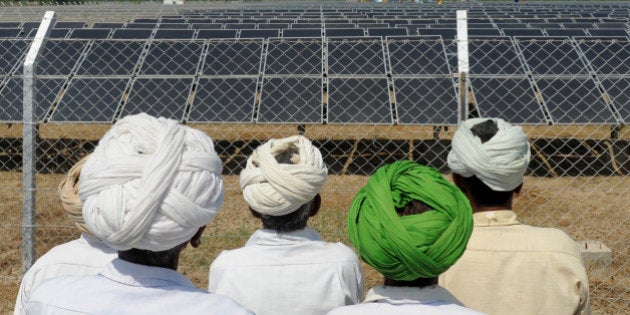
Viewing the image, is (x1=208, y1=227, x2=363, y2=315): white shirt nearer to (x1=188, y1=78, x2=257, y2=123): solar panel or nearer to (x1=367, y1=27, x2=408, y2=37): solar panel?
(x1=188, y1=78, x2=257, y2=123): solar panel

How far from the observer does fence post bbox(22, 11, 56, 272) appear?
4.10 m

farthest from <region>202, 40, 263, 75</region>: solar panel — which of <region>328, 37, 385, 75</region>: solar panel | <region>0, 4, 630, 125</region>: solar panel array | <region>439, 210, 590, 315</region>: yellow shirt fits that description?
<region>439, 210, 590, 315</region>: yellow shirt

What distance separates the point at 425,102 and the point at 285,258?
5034 mm

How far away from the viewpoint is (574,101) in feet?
24.3

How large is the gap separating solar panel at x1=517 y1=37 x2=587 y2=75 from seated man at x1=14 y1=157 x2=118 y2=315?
6.27 meters

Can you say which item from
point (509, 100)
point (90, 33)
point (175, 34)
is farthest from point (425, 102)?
point (90, 33)

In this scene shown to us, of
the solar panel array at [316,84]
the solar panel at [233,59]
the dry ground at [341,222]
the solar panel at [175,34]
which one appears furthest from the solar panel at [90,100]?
the solar panel at [175,34]

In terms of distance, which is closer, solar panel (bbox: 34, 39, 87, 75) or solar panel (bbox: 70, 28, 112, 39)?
solar panel (bbox: 34, 39, 87, 75)

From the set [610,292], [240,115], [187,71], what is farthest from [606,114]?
[187,71]

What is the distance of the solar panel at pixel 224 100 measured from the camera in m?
7.20

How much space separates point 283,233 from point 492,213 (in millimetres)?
663

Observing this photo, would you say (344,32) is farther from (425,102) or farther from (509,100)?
(509,100)

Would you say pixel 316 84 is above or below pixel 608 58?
below

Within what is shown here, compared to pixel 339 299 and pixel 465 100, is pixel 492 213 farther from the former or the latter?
pixel 465 100
